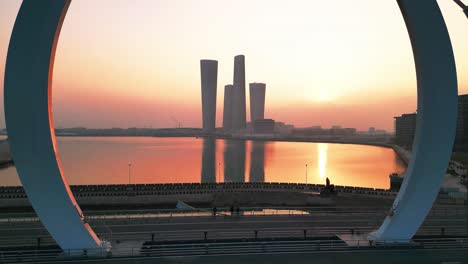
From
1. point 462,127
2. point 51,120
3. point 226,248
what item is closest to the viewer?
point 51,120

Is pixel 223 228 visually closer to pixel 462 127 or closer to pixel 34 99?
pixel 34 99

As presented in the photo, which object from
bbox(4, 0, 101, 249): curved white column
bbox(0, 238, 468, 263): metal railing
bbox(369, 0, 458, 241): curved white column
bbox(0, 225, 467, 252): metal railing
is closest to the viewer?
bbox(4, 0, 101, 249): curved white column

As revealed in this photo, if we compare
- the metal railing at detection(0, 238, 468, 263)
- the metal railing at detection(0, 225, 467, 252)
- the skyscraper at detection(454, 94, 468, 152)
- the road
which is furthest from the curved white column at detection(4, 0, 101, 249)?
the skyscraper at detection(454, 94, 468, 152)

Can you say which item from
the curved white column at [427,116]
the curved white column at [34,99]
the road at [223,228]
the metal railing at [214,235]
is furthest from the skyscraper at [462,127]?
the curved white column at [34,99]

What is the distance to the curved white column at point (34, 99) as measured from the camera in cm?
672

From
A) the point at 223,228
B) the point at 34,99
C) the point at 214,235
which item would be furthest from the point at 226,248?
the point at 34,99

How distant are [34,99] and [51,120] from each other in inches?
19.2

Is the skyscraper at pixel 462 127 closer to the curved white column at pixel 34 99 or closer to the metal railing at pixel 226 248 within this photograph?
the metal railing at pixel 226 248

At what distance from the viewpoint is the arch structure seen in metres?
6.74

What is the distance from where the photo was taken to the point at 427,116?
7.82 metres

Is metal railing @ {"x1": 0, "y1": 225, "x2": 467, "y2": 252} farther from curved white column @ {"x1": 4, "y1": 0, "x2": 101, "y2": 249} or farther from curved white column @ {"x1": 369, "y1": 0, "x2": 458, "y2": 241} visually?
curved white column @ {"x1": 4, "y1": 0, "x2": 101, "y2": 249}

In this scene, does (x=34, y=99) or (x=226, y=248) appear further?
(x=226, y=248)

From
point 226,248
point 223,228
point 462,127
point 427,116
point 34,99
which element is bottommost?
point 223,228

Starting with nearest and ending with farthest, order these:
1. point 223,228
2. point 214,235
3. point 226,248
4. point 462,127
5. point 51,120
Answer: point 51,120
point 226,248
point 214,235
point 223,228
point 462,127
